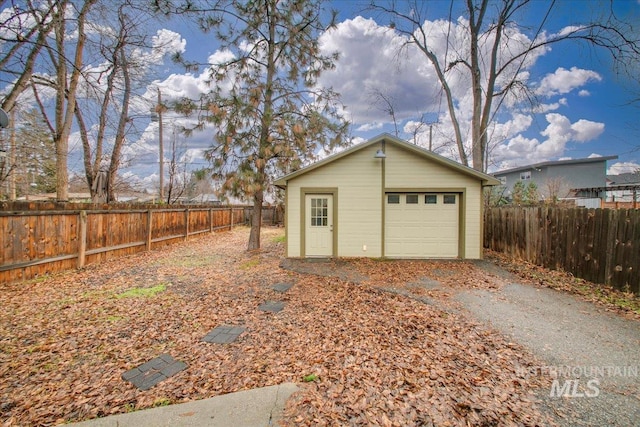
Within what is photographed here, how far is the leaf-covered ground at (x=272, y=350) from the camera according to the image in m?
2.43

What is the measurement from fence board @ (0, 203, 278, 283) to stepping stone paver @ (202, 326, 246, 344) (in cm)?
516

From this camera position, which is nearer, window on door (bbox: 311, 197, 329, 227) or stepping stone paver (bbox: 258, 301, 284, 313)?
stepping stone paver (bbox: 258, 301, 284, 313)

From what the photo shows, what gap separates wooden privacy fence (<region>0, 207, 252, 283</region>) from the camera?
564 cm

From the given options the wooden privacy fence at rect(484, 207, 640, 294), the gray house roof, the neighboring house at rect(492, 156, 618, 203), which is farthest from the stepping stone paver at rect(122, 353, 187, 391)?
the gray house roof

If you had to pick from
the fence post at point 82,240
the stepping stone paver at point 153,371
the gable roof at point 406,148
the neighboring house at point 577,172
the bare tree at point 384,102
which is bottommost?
the stepping stone paver at point 153,371

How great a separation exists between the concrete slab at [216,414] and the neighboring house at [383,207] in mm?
6287

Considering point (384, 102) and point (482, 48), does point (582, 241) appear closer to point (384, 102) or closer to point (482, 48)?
point (482, 48)

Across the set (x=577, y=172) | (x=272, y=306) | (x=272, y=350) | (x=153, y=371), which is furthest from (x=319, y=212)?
(x=577, y=172)

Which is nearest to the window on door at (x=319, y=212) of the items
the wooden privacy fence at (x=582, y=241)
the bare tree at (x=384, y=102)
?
the wooden privacy fence at (x=582, y=241)

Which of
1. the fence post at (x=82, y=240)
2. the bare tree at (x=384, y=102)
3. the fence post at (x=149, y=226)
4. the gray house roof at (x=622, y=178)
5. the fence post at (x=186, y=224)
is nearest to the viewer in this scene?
the fence post at (x=82, y=240)

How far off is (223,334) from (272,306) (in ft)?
3.89

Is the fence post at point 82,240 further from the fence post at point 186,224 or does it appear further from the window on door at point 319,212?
the window on door at point 319,212

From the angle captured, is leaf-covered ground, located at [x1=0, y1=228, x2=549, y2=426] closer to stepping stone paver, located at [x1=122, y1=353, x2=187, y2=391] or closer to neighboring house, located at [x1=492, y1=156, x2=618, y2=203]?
stepping stone paver, located at [x1=122, y1=353, x2=187, y2=391]

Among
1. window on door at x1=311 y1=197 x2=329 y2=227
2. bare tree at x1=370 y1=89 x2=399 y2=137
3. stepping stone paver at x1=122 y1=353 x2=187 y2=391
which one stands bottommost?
stepping stone paver at x1=122 y1=353 x2=187 y2=391
